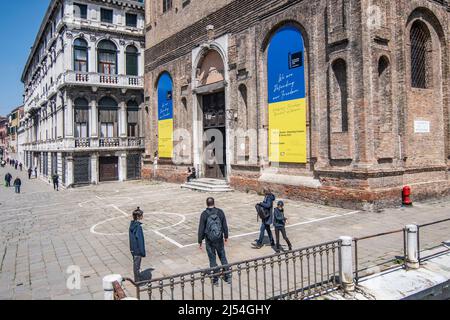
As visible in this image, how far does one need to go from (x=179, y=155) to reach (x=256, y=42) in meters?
10.5

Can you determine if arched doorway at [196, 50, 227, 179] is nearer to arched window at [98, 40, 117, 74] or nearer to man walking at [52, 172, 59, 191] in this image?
arched window at [98, 40, 117, 74]

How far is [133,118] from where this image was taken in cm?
3166

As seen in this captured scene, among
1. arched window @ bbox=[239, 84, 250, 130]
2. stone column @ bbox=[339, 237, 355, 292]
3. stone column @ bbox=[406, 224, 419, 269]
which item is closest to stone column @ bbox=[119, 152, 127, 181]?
arched window @ bbox=[239, 84, 250, 130]

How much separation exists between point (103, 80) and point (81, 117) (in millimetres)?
3673

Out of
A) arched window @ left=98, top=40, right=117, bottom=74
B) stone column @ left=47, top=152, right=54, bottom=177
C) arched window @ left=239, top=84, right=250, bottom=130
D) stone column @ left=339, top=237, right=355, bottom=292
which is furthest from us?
stone column @ left=47, top=152, right=54, bottom=177

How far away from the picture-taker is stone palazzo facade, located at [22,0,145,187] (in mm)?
28125

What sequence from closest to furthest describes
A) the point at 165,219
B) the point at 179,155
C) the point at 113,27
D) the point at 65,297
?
the point at 65,297 < the point at 165,219 < the point at 179,155 < the point at 113,27

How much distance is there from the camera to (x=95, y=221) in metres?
13.4

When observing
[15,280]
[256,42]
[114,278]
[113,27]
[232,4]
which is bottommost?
[15,280]

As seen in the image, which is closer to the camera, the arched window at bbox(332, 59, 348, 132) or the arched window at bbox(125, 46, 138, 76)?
the arched window at bbox(332, 59, 348, 132)

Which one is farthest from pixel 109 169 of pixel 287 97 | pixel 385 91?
pixel 385 91

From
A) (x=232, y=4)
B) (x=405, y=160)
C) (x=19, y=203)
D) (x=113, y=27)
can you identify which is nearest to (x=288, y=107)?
(x=405, y=160)

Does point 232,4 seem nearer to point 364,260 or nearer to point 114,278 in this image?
point 364,260

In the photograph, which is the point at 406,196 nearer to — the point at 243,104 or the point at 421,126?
the point at 421,126
